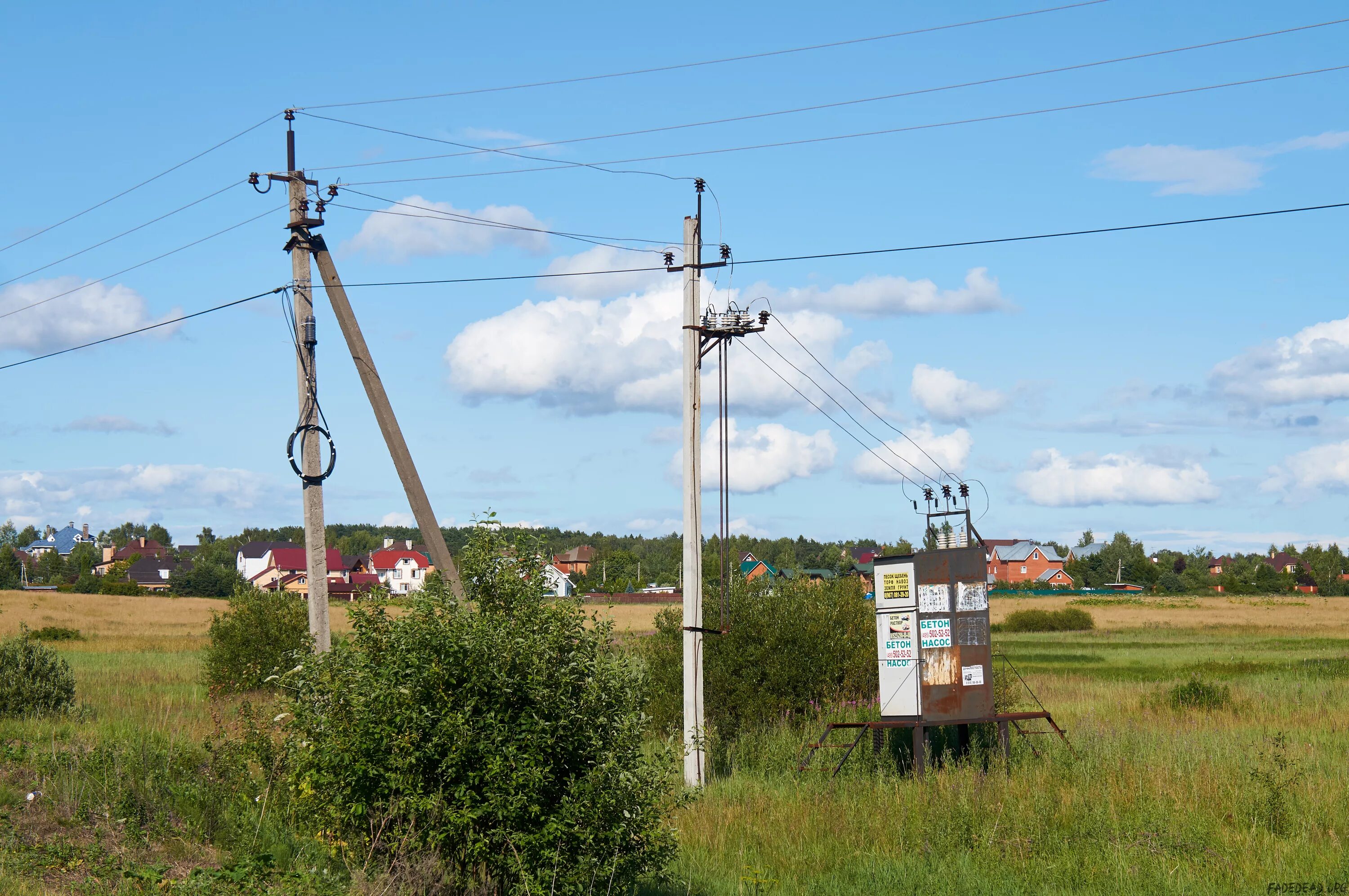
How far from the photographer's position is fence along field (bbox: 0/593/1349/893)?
37.0 ft

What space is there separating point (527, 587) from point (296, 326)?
27.4 feet

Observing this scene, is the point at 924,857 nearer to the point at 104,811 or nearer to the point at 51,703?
the point at 104,811

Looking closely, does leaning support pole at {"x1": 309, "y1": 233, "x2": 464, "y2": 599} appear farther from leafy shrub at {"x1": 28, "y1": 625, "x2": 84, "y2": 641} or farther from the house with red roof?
the house with red roof

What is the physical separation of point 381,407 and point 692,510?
488 centimetres

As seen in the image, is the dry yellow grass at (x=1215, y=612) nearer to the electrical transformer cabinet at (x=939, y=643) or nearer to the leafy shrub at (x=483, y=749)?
the electrical transformer cabinet at (x=939, y=643)

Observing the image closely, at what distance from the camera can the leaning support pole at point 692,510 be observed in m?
16.3

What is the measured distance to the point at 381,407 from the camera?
49.8ft

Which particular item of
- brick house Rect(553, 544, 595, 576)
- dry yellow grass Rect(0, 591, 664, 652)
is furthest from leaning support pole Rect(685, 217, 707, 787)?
brick house Rect(553, 544, 595, 576)

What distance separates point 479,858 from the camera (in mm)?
8406

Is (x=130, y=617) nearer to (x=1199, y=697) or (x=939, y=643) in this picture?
(x=1199, y=697)

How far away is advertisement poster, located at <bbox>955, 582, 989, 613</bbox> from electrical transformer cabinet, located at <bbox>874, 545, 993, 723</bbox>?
0.03ft

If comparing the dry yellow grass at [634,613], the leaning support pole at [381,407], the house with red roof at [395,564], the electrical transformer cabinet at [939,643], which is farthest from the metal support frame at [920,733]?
the house with red roof at [395,564]

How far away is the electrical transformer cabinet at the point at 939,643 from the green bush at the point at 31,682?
591 inches

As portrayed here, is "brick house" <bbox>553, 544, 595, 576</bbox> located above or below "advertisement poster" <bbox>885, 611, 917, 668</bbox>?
below
